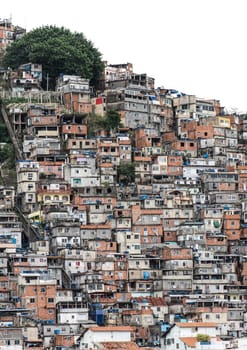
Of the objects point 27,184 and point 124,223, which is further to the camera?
point 27,184

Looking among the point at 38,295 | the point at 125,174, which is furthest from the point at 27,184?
the point at 38,295

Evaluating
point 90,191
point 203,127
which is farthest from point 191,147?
point 90,191

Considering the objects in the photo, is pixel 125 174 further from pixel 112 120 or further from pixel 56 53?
pixel 56 53

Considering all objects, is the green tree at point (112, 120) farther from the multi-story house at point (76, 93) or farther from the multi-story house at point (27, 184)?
the multi-story house at point (27, 184)

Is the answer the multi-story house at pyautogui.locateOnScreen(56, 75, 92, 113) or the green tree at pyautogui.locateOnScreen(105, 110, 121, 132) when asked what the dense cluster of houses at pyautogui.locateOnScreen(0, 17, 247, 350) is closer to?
the multi-story house at pyautogui.locateOnScreen(56, 75, 92, 113)

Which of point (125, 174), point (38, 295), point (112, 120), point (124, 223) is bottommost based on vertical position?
point (38, 295)

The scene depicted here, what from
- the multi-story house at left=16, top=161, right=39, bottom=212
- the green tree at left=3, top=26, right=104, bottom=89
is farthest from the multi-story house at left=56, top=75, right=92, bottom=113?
the multi-story house at left=16, top=161, right=39, bottom=212

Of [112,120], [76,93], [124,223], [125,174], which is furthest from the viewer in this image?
[76,93]
